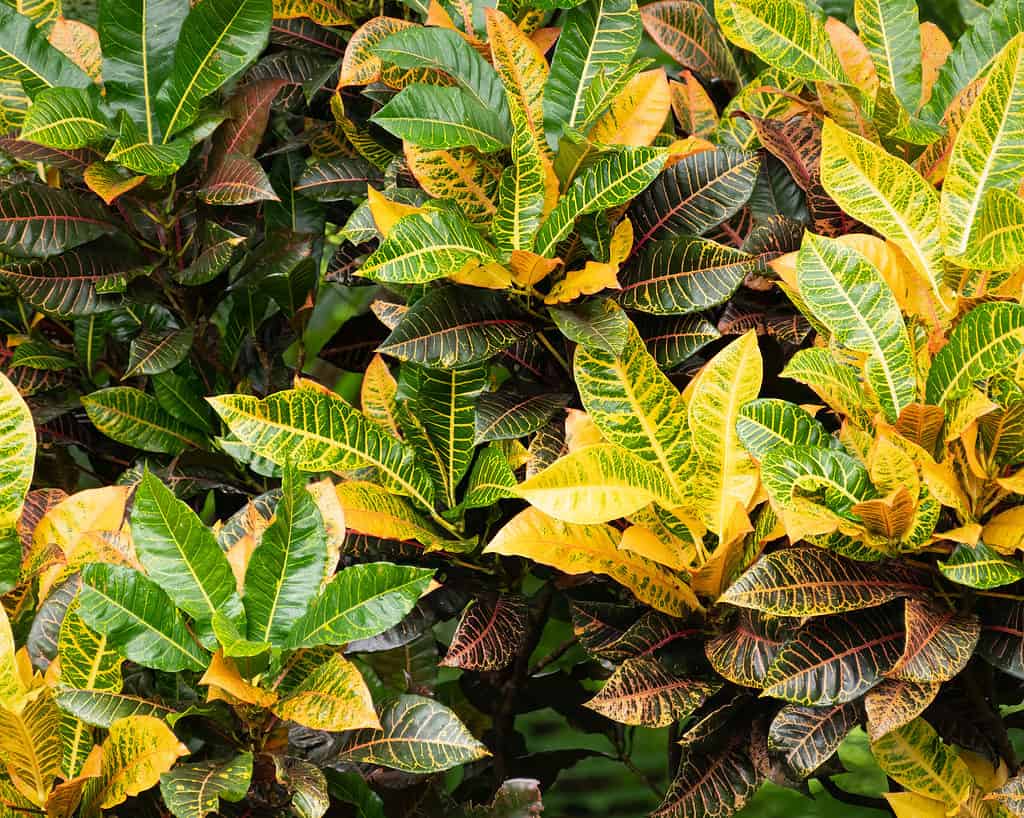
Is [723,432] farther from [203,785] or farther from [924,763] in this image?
[203,785]

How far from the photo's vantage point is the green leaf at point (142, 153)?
1.22 m

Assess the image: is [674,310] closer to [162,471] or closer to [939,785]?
[939,785]

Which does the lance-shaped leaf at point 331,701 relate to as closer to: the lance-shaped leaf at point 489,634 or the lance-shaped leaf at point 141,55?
the lance-shaped leaf at point 489,634

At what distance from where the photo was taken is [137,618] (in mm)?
972

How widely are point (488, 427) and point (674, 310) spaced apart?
219 mm

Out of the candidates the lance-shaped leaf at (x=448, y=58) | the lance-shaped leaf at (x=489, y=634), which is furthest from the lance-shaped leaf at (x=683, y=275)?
the lance-shaped leaf at (x=489, y=634)

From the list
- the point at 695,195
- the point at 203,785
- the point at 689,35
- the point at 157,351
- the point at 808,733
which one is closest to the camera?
the point at 203,785

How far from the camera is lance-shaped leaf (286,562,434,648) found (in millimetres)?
976

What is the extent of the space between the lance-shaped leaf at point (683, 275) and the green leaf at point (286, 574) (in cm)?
41

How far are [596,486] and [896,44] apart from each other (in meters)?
0.63

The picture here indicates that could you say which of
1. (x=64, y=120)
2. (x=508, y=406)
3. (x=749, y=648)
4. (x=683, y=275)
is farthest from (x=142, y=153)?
(x=749, y=648)

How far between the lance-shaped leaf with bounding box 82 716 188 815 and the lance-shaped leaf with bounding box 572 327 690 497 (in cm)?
47

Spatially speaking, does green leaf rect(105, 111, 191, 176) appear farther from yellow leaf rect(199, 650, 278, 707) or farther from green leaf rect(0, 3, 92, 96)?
yellow leaf rect(199, 650, 278, 707)

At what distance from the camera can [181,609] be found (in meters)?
1.03
